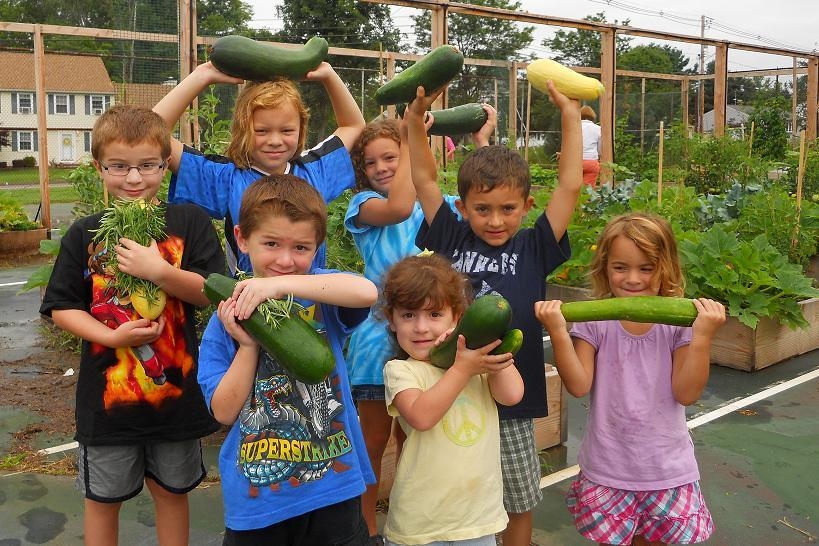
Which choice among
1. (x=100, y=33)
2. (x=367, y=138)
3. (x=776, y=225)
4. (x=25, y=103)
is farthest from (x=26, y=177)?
(x=367, y=138)

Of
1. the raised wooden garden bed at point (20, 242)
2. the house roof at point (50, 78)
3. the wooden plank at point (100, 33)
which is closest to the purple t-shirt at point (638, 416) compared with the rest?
the wooden plank at point (100, 33)

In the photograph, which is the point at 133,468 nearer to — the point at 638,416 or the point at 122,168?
the point at 122,168

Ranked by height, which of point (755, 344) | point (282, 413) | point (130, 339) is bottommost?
point (755, 344)

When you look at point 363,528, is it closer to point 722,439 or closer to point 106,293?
point 106,293

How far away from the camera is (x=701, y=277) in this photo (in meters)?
Answer: 6.26

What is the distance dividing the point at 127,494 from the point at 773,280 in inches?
206

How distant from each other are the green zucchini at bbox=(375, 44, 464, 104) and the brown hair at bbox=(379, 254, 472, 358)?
106 centimetres

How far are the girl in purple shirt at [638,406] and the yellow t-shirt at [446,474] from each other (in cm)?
45

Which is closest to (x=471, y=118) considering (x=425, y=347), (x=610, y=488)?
(x=425, y=347)

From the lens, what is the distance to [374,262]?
3.37 metres

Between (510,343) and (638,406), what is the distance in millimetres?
784

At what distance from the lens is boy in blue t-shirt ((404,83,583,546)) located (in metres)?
2.84

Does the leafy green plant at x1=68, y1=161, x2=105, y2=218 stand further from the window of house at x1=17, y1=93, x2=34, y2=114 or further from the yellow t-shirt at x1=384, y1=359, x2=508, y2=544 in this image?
the window of house at x1=17, y1=93, x2=34, y2=114

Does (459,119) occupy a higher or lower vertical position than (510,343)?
higher
